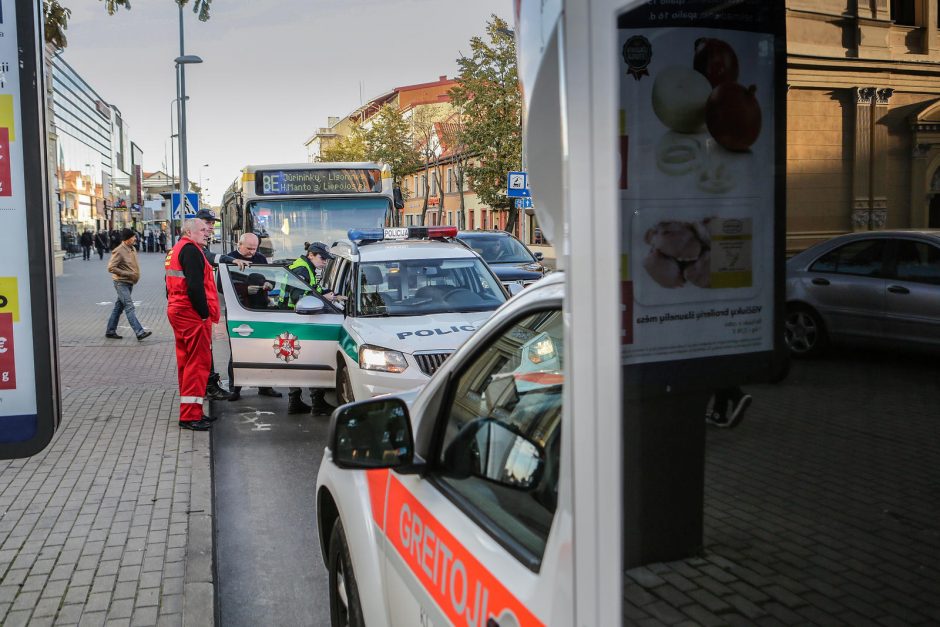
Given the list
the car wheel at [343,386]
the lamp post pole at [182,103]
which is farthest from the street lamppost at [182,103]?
the car wheel at [343,386]

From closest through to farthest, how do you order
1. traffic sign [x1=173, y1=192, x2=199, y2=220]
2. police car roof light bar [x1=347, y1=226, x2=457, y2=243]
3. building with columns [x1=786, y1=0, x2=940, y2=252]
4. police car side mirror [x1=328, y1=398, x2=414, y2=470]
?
building with columns [x1=786, y1=0, x2=940, y2=252] < police car side mirror [x1=328, y1=398, x2=414, y2=470] < police car roof light bar [x1=347, y1=226, x2=457, y2=243] < traffic sign [x1=173, y1=192, x2=199, y2=220]

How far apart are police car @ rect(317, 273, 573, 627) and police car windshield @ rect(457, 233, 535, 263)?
A: 651 inches

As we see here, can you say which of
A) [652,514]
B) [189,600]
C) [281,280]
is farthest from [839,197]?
[281,280]

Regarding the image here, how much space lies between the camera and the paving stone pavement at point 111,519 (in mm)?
4461

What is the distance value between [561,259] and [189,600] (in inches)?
142

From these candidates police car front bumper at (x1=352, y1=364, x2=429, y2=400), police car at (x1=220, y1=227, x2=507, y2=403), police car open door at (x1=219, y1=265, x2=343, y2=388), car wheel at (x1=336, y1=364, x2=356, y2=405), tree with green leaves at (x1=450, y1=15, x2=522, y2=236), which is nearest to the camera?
police car front bumper at (x1=352, y1=364, x2=429, y2=400)

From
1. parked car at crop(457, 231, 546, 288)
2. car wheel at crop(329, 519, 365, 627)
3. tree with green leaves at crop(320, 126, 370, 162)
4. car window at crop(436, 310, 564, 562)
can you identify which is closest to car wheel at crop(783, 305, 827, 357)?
car window at crop(436, 310, 564, 562)

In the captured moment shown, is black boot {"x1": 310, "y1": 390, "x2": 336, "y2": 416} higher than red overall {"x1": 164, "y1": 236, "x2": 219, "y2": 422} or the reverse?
the reverse

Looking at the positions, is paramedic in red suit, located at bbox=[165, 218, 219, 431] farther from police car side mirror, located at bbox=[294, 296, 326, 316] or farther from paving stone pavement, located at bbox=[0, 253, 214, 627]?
police car side mirror, located at bbox=[294, 296, 326, 316]

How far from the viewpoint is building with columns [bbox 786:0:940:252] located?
130 centimetres

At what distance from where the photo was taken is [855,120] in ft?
4.53

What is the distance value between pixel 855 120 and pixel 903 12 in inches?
6.8

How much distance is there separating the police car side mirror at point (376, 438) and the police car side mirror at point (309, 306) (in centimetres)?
571

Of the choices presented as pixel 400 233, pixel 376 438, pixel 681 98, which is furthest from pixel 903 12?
pixel 400 233
